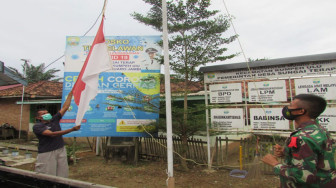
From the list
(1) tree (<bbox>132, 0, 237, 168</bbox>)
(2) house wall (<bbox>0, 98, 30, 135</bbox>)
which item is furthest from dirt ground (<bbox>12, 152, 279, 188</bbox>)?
(2) house wall (<bbox>0, 98, 30, 135</bbox>)

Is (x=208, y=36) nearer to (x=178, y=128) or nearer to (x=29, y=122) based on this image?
(x=178, y=128)

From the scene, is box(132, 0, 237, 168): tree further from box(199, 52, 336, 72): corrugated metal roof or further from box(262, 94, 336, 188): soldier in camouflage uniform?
box(262, 94, 336, 188): soldier in camouflage uniform

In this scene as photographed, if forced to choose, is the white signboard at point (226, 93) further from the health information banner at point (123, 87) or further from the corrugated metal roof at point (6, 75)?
the corrugated metal roof at point (6, 75)

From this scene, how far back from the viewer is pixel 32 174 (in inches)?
110

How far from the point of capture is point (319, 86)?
194 inches

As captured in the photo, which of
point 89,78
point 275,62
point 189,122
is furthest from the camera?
point 189,122

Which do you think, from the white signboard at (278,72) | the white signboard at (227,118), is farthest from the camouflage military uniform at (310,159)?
the white signboard at (227,118)

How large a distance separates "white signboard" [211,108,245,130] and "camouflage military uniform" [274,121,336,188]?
13.1 feet

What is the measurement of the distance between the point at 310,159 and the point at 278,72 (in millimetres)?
4196

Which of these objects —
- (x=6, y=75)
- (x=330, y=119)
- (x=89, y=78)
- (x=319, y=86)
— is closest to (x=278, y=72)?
(x=319, y=86)

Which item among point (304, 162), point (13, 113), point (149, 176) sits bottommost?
point (149, 176)

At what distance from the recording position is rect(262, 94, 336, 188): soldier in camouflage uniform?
1.73 meters

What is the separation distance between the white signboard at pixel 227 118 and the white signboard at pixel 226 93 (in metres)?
0.27

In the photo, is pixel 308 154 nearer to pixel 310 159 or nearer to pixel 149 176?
pixel 310 159
